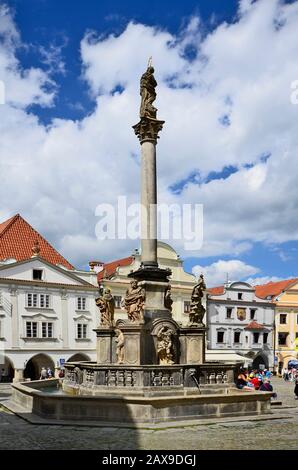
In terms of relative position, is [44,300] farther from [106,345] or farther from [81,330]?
[106,345]

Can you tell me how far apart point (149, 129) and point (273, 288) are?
42.8 meters

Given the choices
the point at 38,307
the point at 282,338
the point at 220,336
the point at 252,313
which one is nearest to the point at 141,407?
the point at 38,307

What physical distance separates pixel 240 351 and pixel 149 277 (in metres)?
33.9

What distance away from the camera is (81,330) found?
39.1m

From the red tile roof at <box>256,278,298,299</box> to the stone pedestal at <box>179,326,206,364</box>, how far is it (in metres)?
38.5

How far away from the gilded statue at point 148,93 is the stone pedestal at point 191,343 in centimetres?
692

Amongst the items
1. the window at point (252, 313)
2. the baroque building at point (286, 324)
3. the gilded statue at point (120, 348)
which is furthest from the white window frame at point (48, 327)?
the gilded statue at point (120, 348)

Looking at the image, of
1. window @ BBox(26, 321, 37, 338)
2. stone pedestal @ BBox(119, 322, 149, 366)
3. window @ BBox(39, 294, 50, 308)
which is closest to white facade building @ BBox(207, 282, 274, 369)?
window @ BBox(39, 294, 50, 308)

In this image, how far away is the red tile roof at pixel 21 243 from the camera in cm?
3875

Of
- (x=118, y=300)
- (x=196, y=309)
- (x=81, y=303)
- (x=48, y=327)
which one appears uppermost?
(x=196, y=309)

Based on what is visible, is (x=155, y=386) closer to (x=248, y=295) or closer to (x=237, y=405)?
(x=237, y=405)

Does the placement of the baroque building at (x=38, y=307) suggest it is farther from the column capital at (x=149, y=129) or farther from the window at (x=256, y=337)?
the column capital at (x=149, y=129)
